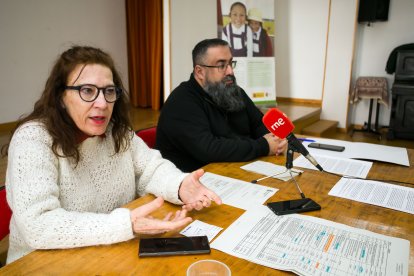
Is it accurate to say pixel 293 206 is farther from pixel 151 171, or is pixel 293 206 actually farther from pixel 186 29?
pixel 186 29

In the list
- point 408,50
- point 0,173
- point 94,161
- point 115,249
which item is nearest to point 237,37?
point 408,50

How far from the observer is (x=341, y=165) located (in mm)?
1657

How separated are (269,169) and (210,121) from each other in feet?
2.03

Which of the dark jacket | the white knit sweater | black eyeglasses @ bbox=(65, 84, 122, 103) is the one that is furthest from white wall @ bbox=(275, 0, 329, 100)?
black eyeglasses @ bbox=(65, 84, 122, 103)

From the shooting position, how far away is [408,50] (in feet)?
15.8

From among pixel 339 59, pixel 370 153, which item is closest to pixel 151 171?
pixel 370 153

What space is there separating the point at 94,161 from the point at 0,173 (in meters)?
2.62

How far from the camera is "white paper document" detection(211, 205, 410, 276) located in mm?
850

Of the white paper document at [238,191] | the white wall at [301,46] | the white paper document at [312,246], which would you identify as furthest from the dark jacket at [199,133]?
the white wall at [301,46]

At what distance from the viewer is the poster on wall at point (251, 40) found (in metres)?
4.09

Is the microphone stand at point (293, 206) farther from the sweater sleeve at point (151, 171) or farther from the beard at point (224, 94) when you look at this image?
the beard at point (224, 94)

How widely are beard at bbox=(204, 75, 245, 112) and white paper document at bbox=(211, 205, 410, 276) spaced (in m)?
1.17

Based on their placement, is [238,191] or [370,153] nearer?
[238,191]

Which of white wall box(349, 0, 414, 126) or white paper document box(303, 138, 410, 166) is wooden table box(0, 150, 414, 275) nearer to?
white paper document box(303, 138, 410, 166)
